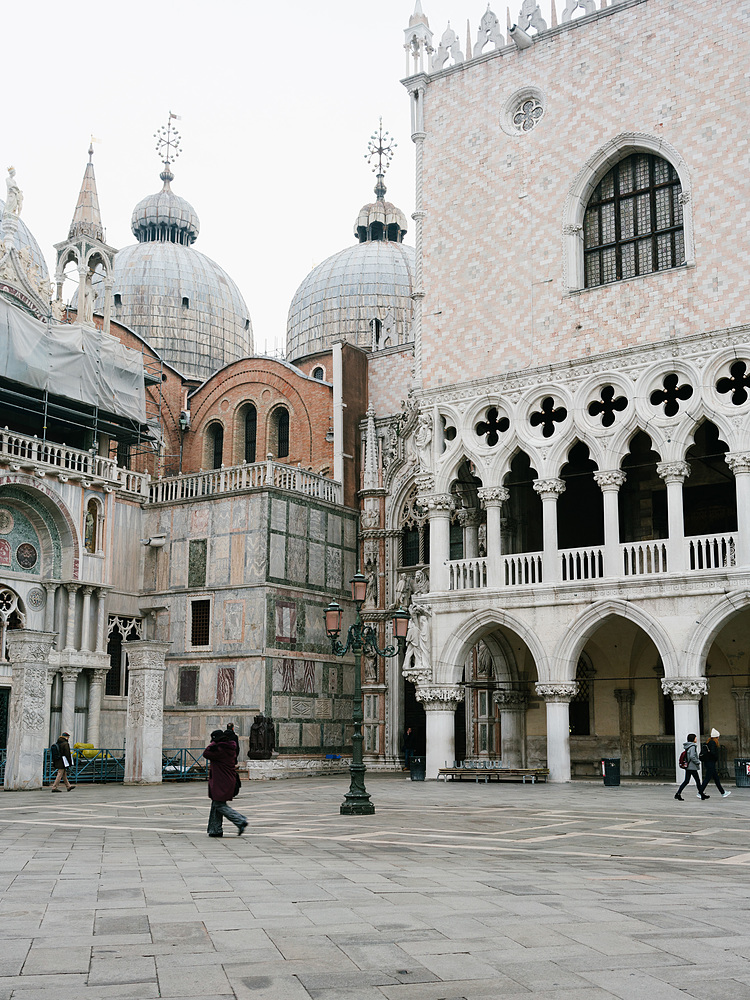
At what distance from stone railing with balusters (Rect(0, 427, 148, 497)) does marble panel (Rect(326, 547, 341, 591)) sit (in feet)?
17.8

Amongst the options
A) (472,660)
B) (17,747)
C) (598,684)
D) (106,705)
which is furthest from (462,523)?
(17,747)

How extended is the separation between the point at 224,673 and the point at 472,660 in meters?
6.71

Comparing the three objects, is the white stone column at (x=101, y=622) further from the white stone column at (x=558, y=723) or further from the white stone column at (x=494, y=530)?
the white stone column at (x=558, y=723)

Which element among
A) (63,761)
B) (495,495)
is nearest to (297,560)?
(495,495)

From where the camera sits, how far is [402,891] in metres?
8.09

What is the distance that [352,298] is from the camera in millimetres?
46406

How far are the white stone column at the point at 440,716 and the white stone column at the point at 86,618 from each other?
8526 millimetres

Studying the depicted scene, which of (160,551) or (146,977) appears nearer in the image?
(146,977)

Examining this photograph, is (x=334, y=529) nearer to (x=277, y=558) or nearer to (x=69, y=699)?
(x=277, y=558)

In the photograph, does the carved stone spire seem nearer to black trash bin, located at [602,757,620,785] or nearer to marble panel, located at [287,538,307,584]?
marble panel, located at [287,538,307,584]

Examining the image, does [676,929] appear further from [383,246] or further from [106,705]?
[383,246]

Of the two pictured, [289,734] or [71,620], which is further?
[289,734]

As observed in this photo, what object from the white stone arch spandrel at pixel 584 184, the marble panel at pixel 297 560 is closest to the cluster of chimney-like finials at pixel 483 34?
the white stone arch spandrel at pixel 584 184

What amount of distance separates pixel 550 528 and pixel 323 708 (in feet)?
27.8
